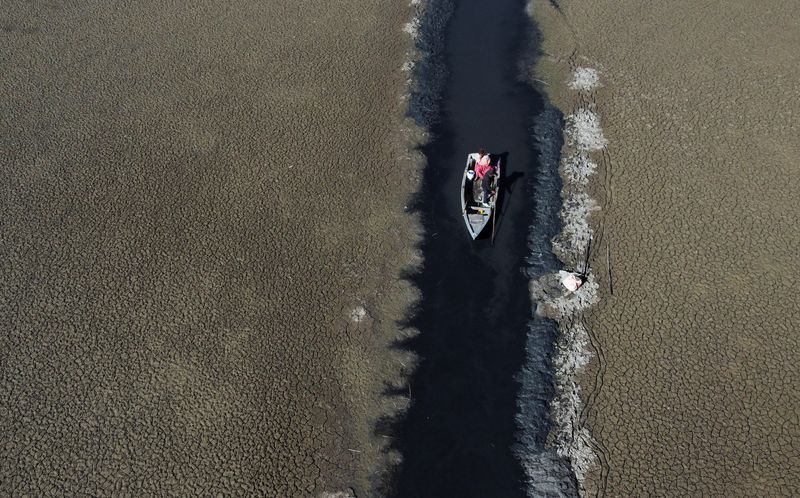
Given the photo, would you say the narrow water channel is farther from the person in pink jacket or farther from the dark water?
the person in pink jacket

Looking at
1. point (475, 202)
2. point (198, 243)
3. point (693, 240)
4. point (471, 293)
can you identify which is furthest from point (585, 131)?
point (198, 243)

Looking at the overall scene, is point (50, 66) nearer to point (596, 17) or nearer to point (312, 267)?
point (312, 267)

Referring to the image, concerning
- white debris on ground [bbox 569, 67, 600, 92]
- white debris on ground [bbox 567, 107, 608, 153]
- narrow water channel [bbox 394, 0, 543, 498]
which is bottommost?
narrow water channel [bbox 394, 0, 543, 498]

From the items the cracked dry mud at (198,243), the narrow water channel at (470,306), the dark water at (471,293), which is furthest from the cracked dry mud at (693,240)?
the cracked dry mud at (198,243)

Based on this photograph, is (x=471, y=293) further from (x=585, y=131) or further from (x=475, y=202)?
(x=585, y=131)

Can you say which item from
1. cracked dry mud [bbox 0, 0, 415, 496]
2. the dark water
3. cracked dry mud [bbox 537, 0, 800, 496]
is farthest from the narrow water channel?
cracked dry mud [bbox 537, 0, 800, 496]

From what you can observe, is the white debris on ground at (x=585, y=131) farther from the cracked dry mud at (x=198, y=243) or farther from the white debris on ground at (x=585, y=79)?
the cracked dry mud at (x=198, y=243)
